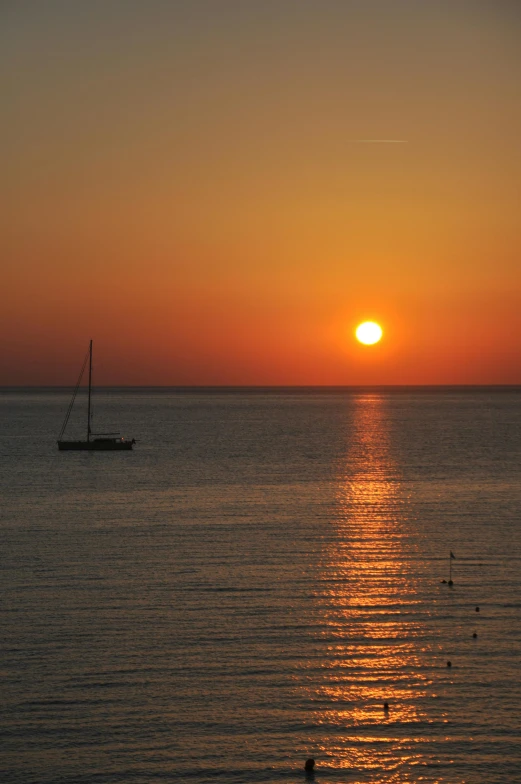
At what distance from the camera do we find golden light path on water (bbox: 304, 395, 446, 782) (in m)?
27.3

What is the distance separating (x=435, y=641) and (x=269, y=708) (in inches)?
390

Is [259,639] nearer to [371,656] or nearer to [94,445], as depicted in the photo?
[371,656]

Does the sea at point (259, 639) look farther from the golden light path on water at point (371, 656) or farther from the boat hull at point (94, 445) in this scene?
the boat hull at point (94, 445)

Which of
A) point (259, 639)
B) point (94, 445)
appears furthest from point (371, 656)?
point (94, 445)

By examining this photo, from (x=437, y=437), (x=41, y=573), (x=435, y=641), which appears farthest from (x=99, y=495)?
(x=437, y=437)

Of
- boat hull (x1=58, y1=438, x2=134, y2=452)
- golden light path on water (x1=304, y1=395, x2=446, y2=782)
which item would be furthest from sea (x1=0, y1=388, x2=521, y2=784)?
boat hull (x1=58, y1=438, x2=134, y2=452)

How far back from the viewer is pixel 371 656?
115 feet

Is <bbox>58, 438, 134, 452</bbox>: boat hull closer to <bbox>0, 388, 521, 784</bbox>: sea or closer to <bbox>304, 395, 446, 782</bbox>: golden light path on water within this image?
<bbox>0, 388, 521, 784</bbox>: sea

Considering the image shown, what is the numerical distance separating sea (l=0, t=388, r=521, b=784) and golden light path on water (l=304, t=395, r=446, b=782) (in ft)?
0.31

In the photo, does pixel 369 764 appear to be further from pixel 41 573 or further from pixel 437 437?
pixel 437 437

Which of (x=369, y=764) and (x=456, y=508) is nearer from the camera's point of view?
(x=369, y=764)

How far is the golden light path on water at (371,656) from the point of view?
2728cm

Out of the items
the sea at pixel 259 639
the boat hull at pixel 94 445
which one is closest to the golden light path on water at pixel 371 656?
the sea at pixel 259 639

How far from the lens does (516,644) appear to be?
36.2m
